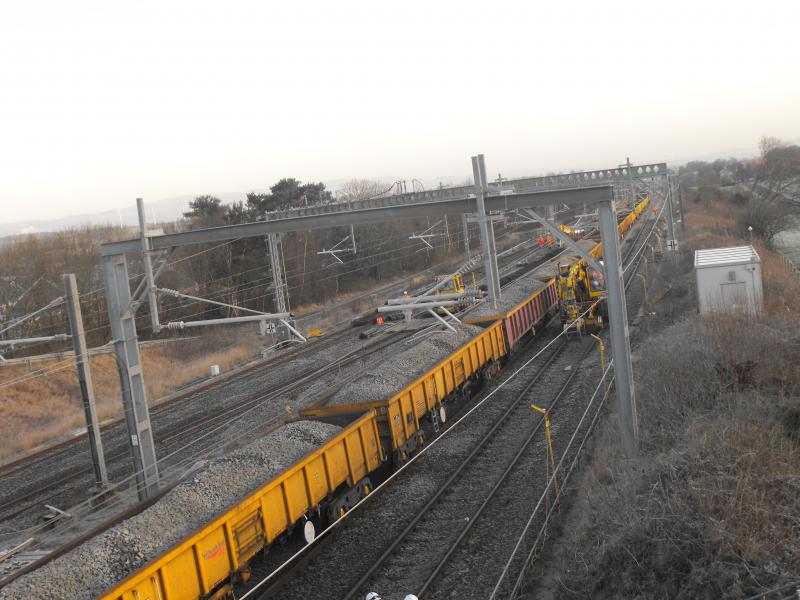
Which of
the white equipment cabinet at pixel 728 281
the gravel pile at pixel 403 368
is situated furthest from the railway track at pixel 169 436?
the white equipment cabinet at pixel 728 281

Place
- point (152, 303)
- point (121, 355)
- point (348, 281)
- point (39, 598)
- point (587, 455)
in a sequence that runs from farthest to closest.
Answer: point (348, 281) → point (587, 455) → point (121, 355) → point (152, 303) → point (39, 598)

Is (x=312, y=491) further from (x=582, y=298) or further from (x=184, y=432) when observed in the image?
(x=582, y=298)

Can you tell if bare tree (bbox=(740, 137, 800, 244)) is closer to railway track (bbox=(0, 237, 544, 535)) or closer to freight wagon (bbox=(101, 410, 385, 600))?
railway track (bbox=(0, 237, 544, 535))

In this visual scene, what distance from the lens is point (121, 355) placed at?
476 inches

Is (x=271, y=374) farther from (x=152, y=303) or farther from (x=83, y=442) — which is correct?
(x=152, y=303)

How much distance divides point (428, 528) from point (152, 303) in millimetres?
5691

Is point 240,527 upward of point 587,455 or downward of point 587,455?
upward

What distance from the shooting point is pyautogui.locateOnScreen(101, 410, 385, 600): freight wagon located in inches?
288

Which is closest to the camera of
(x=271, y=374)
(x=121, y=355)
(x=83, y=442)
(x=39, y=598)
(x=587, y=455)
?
(x=39, y=598)

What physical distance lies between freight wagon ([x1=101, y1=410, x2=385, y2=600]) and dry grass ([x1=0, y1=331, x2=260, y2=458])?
11345mm

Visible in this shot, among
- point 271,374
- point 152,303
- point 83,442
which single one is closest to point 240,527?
point 152,303

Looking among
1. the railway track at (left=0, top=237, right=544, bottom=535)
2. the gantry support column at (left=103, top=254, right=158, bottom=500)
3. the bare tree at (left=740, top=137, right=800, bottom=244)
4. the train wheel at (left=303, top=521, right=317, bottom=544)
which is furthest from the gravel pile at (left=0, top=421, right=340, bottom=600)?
the bare tree at (left=740, top=137, right=800, bottom=244)

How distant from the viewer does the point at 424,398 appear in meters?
14.4

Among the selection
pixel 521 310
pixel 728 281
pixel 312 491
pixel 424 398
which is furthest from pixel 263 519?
pixel 728 281
